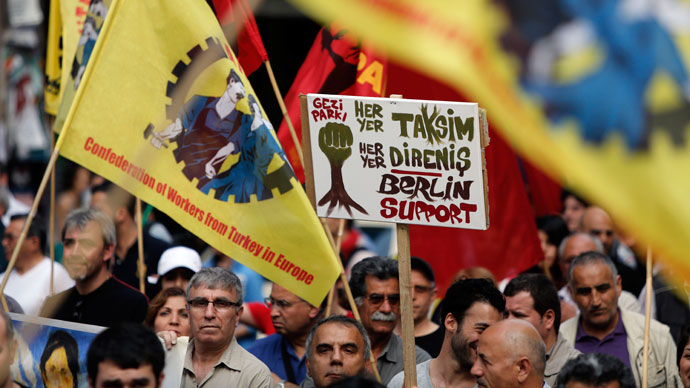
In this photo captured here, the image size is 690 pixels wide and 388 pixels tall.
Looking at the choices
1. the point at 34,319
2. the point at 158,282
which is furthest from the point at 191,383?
the point at 158,282

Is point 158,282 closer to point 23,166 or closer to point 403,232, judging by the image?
point 403,232

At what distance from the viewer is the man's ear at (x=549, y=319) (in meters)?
Answer: 6.12

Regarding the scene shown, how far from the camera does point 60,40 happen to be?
779 centimetres

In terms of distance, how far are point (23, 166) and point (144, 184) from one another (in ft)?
34.2

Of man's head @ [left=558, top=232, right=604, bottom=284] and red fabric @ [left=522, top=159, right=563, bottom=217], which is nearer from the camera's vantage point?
man's head @ [left=558, top=232, right=604, bottom=284]

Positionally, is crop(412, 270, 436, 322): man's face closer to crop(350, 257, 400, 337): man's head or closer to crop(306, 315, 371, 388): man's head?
crop(350, 257, 400, 337): man's head

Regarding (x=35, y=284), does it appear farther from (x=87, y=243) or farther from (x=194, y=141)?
(x=194, y=141)

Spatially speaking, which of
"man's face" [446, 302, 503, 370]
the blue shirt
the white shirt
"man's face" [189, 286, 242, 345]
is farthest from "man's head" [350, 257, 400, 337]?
the white shirt

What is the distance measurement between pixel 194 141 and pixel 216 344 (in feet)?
3.32

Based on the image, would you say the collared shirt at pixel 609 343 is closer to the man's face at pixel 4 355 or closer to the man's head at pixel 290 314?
the man's head at pixel 290 314

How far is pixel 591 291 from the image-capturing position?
648 cm

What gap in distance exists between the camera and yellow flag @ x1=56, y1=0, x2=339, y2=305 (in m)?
5.45

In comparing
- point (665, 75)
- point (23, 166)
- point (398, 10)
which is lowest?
point (665, 75)

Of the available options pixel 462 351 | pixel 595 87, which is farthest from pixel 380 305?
pixel 595 87
